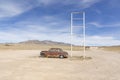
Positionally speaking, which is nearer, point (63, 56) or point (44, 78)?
point (44, 78)

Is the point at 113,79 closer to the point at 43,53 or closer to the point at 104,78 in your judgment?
the point at 104,78

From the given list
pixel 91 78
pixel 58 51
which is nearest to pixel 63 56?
pixel 58 51

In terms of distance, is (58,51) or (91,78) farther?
(58,51)

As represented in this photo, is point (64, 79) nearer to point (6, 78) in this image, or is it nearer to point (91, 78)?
point (91, 78)

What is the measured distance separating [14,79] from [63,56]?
23961 millimetres

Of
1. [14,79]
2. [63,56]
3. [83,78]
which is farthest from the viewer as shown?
[63,56]

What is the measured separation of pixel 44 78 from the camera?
41.4 feet

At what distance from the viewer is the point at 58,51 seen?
122ft

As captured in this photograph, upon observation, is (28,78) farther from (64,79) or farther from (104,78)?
(104,78)

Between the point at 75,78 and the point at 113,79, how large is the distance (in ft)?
7.14

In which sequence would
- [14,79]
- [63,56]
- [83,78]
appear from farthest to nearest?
[63,56]
[83,78]
[14,79]

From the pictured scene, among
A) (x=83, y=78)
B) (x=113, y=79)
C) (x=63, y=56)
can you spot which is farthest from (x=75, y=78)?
(x=63, y=56)

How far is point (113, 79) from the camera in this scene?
12.6 metres

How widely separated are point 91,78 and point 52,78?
7.59 ft
